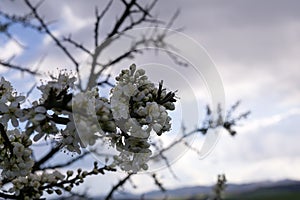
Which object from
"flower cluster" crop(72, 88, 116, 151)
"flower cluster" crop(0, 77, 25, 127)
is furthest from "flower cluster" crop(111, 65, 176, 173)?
"flower cluster" crop(0, 77, 25, 127)

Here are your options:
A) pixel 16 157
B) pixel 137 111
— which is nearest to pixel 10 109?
pixel 16 157

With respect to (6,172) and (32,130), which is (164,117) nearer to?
(32,130)

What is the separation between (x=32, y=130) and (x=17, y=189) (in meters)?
0.85

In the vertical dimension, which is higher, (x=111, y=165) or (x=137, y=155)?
(x=111, y=165)

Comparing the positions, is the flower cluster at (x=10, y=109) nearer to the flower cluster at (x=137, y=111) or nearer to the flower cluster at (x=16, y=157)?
the flower cluster at (x=16, y=157)

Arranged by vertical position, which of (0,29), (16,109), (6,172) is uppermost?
(0,29)

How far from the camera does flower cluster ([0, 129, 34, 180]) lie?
214 centimetres

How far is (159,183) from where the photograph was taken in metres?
4.30

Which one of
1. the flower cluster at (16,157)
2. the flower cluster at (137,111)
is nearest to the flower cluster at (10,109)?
the flower cluster at (16,157)

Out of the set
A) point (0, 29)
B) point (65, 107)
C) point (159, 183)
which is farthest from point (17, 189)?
point (0, 29)

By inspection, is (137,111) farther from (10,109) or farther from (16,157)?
(16,157)

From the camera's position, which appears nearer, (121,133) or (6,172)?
(121,133)

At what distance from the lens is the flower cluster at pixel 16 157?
2.14m

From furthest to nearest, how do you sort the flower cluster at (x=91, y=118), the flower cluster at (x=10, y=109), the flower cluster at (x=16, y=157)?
the flower cluster at (x=16, y=157) → the flower cluster at (x=10, y=109) → the flower cluster at (x=91, y=118)
